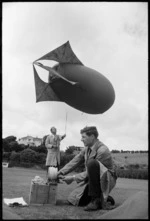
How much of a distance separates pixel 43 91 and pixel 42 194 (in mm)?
2295

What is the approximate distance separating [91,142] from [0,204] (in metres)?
1.95

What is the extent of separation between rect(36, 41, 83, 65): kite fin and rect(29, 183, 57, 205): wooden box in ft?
7.37

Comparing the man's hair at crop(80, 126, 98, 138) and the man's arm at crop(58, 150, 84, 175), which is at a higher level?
the man's hair at crop(80, 126, 98, 138)

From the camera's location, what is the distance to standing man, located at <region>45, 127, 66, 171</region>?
809 cm

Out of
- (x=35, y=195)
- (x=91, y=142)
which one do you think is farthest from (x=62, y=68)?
(x=35, y=195)

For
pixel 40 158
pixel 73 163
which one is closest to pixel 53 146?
pixel 73 163

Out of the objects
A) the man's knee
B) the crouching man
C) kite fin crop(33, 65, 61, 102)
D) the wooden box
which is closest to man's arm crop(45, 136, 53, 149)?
kite fin crop(33, 65, 61, 102)

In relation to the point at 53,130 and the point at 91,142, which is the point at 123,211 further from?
the point at 53,130

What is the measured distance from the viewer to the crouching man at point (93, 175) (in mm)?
3459

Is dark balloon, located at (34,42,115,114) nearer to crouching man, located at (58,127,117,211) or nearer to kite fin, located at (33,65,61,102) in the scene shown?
kite fin, located at (33,65,61,102)

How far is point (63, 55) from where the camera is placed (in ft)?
16.6

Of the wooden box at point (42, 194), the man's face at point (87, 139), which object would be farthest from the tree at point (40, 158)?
the man's face at point (87, 139)

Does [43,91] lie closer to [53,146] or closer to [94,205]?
Result: [94,205]

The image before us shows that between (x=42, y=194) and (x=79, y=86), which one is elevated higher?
(x=79, y=86)
